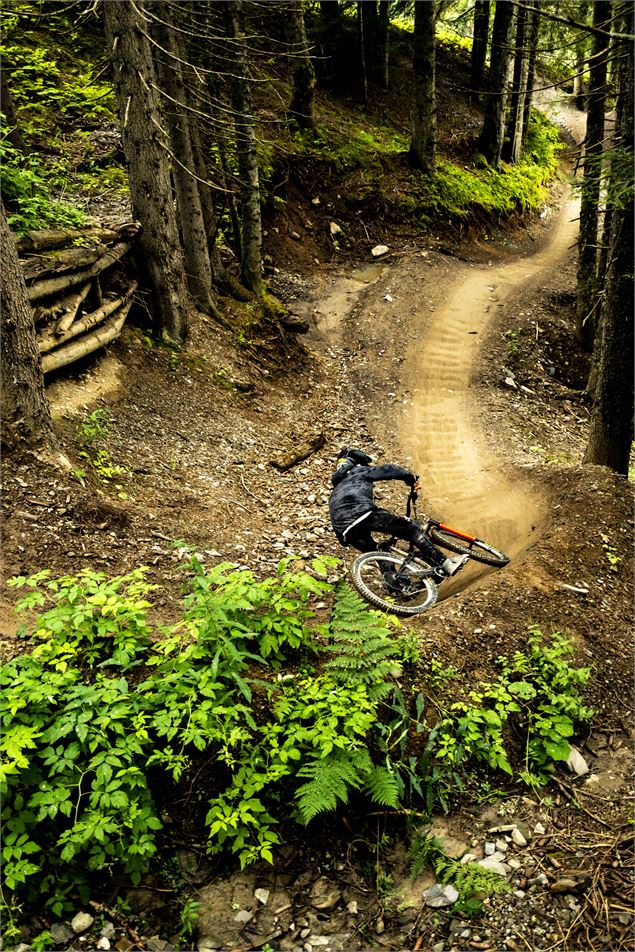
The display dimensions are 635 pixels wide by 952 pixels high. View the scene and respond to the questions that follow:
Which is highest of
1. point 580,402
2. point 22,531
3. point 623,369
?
point 623,369

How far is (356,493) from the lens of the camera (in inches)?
307

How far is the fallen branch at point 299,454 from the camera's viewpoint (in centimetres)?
1159

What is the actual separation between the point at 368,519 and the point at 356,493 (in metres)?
0.39

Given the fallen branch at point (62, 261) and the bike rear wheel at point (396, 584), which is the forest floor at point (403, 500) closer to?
the bike rear wheel at point (396, 584)

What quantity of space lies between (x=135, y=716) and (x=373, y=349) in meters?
13.3

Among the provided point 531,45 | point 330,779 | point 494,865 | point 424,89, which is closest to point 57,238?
point 330,779

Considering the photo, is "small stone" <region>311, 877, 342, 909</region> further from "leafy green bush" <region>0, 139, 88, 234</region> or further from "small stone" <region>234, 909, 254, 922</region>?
"leafy green bush" <region>0, 139, 88, 234</region>

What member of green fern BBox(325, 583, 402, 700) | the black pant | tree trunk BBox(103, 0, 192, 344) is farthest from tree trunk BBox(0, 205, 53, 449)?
green fern BBox(325, 583, 402, 700)

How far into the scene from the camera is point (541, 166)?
92.7 feet

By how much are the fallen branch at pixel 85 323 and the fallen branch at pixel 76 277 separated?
1.89ft

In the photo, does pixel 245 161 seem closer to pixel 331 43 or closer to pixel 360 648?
pixel 360 648

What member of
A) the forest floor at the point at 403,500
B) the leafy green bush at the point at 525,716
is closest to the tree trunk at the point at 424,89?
the forest floor at the point at 403,500

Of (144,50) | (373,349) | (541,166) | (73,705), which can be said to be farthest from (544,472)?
(541,166)

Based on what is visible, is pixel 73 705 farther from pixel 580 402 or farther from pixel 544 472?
pixel 580 402
